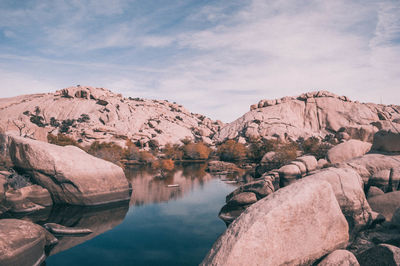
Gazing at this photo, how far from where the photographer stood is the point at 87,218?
1722 cm

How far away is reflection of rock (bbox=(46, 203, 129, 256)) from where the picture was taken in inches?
550

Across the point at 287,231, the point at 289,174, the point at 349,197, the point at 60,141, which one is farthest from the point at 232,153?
the point at 287,231

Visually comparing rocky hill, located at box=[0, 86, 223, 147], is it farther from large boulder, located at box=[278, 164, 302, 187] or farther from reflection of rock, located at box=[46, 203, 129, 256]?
large boulder, located at box=[278, 164, 302, 187]

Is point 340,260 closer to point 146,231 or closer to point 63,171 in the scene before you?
point 146,231

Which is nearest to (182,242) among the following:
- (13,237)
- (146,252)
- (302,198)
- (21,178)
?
(146,252)

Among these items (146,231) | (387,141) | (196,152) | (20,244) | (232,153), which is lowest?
(146,231)

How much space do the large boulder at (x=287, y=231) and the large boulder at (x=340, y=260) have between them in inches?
12.1

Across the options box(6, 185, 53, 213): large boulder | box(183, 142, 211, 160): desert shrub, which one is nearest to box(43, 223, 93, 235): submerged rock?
box(6, 185, 53, 213): large boulder

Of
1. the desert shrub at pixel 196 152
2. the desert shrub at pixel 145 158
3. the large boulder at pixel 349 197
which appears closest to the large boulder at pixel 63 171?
the large boulder at pixel 349 197

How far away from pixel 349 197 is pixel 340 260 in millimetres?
3542

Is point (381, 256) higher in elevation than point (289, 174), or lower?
lower

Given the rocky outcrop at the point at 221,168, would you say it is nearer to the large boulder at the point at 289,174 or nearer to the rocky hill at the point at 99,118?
the large boulder at the point at 289,174

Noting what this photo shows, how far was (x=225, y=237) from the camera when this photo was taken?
6.66 metres

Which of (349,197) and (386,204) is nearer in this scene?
(349,197)
